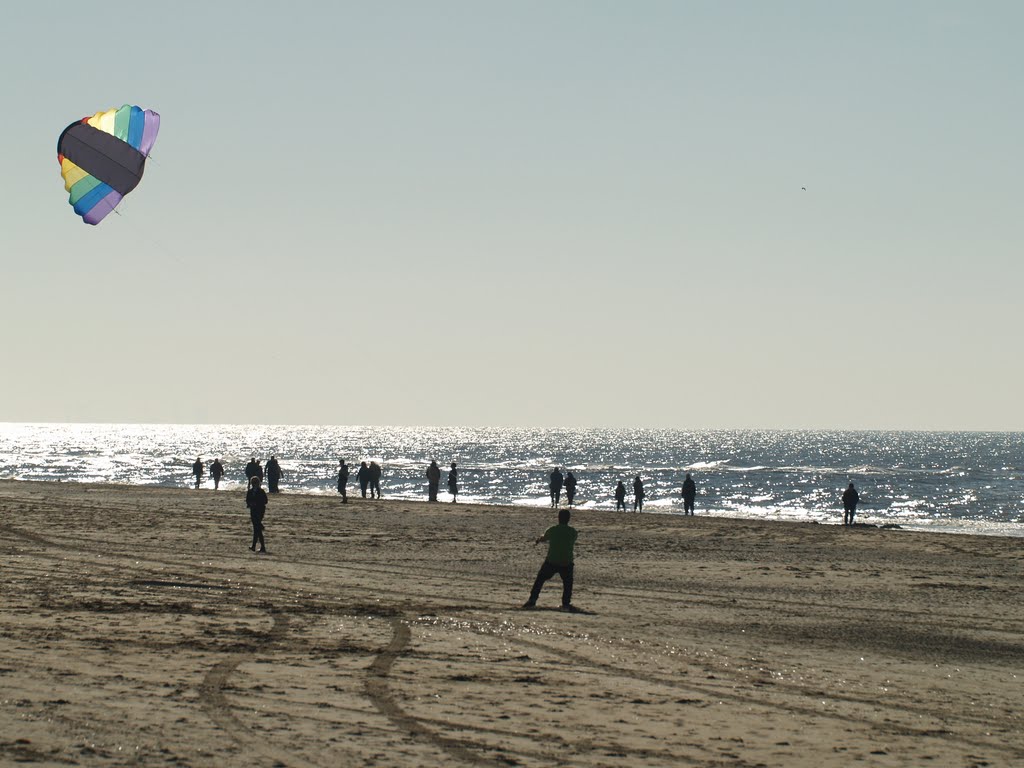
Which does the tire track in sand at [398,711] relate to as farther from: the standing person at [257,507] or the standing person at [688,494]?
the standing person at [688,494]

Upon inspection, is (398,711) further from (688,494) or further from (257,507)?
(688,494)

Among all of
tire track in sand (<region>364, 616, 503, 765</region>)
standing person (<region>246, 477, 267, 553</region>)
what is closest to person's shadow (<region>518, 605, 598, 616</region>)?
tire track in sand (<region>364, 616, 503, 765</region>)

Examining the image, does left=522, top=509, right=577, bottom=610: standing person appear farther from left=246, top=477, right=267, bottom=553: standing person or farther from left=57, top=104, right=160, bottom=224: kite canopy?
left=57, top=104, right=160, bottom=224: kite canopy

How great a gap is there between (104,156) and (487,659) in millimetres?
15602

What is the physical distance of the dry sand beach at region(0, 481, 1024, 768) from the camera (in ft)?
22.0

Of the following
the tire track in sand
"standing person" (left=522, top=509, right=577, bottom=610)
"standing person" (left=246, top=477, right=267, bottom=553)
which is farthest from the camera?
"standing person" (left=246, top=477, right=267, bottom=553)

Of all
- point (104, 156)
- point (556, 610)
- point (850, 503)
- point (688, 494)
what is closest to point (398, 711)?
point (556, 610)

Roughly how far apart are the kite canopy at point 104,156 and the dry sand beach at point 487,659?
6.59 meters

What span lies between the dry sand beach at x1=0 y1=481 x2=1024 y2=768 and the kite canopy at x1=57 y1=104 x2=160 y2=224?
659cm

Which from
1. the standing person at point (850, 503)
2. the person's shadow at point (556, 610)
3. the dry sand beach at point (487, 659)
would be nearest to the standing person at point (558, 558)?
the person's shadow at point (556, 610)

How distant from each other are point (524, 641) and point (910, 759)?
14.2ft

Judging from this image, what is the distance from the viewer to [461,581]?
15.6m

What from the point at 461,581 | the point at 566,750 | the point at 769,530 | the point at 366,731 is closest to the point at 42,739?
the point at 366,731

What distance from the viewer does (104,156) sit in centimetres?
2128
